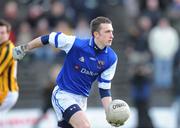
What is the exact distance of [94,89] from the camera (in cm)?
2058

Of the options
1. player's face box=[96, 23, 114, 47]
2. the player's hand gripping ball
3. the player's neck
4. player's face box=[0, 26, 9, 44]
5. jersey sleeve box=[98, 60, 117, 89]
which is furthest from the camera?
player's face box=[0, 26, 9, 44]

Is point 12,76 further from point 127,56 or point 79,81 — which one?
point 127,56

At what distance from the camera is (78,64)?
12273 millimetres

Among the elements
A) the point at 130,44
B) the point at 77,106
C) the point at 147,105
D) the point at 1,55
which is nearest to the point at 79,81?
the point at 77,106

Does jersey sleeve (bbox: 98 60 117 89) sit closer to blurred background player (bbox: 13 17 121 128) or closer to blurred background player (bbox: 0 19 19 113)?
blurred background player (bbox: 13 17 121 128)

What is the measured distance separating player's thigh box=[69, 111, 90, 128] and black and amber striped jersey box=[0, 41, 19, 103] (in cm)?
210

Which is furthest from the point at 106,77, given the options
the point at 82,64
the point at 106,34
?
the point at 106,34

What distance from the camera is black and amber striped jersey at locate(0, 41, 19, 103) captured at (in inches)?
537

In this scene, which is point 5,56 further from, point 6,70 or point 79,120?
point 79,120

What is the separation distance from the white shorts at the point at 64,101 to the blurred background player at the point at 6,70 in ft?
5.11

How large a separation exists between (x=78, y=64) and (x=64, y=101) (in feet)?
1.94

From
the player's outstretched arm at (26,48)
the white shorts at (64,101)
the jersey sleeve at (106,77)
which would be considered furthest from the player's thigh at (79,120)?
the player's outstretched arm at (26,48)

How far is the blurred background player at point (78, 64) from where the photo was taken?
477 inches

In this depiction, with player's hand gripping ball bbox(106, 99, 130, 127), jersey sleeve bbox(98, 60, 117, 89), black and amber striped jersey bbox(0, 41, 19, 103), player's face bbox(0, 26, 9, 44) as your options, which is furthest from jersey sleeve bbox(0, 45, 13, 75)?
player's hand gripping ball bbox(106, 99, 130, 127)
